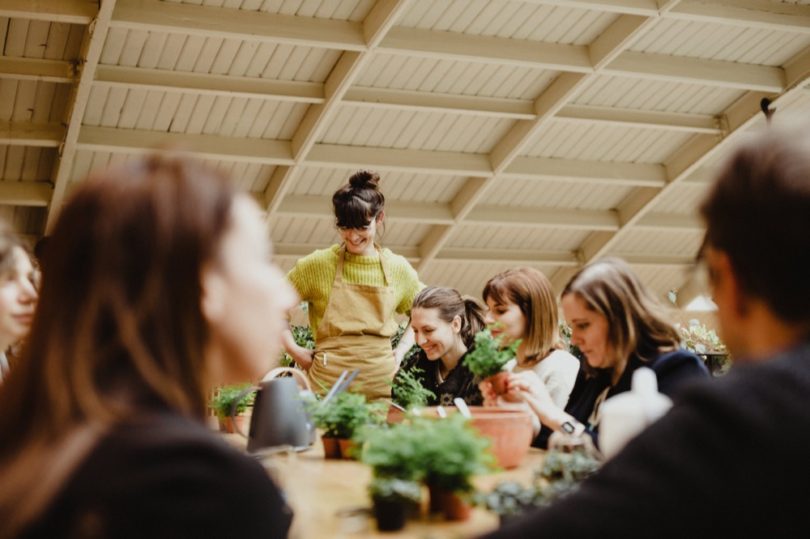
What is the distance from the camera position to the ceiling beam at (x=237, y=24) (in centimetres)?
991

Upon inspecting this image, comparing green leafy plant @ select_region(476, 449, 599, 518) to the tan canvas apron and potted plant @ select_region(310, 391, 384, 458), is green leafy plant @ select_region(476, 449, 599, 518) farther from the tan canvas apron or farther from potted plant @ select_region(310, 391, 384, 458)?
the tan canvas apron

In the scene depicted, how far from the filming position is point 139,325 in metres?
1.04

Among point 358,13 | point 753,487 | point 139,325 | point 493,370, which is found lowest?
point 753,487

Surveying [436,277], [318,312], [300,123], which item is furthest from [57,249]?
[436,277]

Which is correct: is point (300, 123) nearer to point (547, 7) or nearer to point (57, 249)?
point (547, 7)

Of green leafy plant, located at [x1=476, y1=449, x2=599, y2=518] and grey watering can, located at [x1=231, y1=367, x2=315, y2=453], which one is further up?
grey watering can, located at [x1=231, y1=367, x2=315, y2=453]

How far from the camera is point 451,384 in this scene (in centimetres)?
409

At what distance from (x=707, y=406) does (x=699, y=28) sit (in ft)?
40.7

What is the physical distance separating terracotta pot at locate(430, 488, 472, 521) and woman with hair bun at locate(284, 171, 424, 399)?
2.67 meters

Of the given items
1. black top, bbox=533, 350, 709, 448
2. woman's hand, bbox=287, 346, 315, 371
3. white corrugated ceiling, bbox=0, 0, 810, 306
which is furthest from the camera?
white corrugated ceiling, bbox=0, 0, 810, 306

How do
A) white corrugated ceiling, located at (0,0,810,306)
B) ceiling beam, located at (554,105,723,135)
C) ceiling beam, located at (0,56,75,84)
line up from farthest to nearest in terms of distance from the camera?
ceiling beam, located at (554,105,723,135), white corrugated ceiling, located at (0,0,810,306), ceiling beam, located at (0,56,75,84)

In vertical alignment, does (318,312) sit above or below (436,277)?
below

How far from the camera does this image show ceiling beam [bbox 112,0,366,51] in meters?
9.91

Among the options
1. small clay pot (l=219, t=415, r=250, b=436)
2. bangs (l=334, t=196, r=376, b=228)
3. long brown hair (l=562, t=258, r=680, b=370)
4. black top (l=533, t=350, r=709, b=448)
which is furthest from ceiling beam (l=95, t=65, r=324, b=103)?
long brown hair (l=562, t=258, r=680, b=370)
